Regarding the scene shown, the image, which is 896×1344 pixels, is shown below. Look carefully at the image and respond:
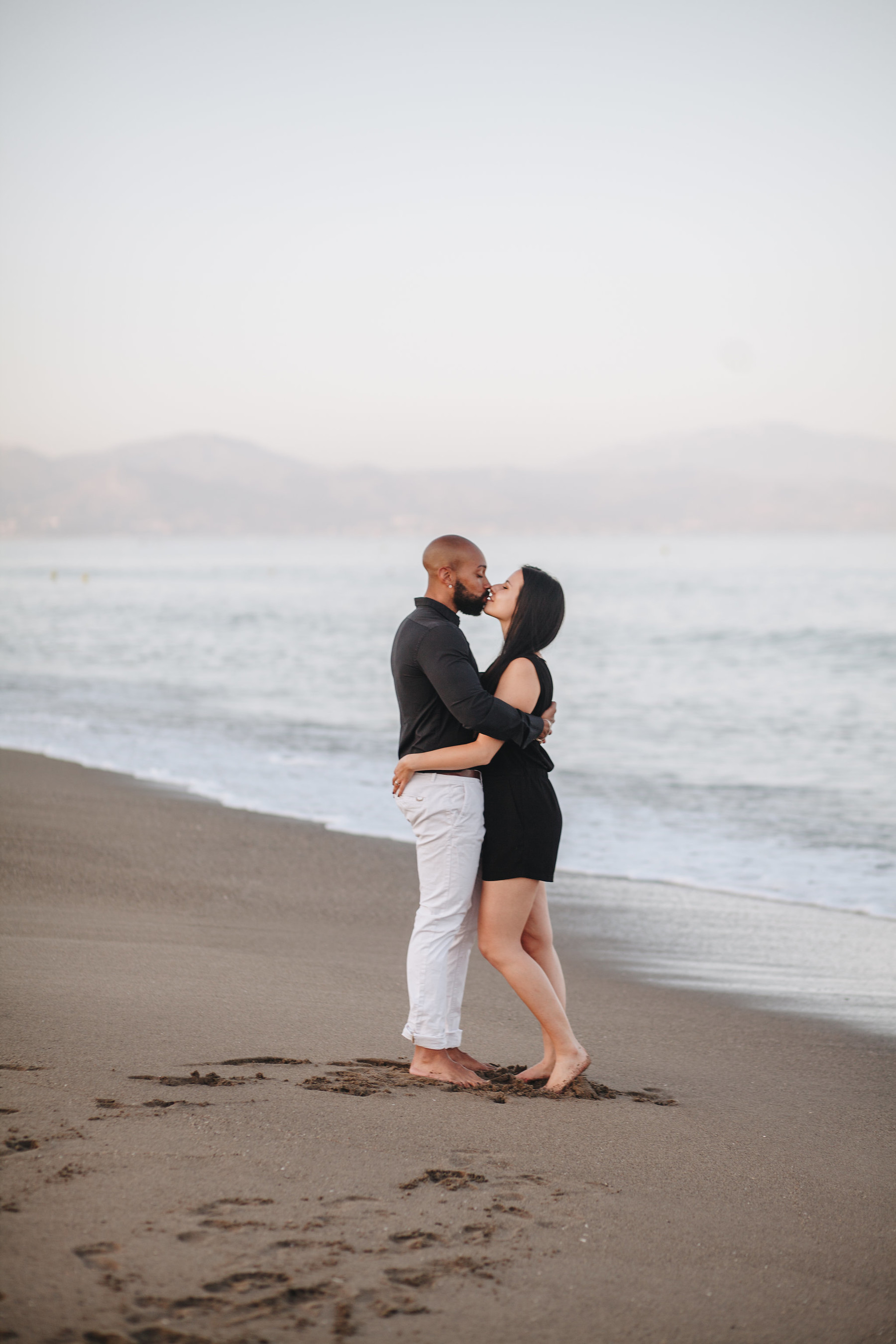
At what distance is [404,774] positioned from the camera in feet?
12.7

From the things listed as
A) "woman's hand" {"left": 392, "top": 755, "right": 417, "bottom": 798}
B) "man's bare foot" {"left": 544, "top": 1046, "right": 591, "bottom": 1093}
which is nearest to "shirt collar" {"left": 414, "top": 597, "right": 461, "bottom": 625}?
"woman's hand" {"left": 392, "top": 755, "right": 417, "bottom": 798}

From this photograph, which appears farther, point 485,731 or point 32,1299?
point 485,731

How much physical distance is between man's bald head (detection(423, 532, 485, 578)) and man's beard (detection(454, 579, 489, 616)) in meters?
0.06

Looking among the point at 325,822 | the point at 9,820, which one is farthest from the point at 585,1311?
the point at 325,822

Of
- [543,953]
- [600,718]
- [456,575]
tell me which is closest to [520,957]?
[543,953]

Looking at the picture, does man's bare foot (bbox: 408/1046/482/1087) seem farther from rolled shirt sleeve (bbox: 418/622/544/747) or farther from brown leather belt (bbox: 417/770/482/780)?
rolled shirt sleeve (bbox: 418/622/544/747)

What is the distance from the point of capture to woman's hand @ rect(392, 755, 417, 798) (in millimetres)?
3842

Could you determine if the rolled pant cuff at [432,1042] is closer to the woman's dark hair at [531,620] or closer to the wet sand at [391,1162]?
the wet sand at [391,1162]

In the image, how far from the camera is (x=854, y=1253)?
9.30 feet

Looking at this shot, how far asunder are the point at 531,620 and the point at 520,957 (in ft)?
3.94

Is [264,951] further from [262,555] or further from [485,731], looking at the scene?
[262,555]

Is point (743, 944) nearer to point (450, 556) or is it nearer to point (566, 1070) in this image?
point (566, 1070)

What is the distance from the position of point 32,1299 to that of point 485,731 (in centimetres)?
206

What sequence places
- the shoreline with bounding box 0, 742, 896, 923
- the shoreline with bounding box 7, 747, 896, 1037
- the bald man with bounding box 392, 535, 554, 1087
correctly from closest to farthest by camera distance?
the bald man with bounding box 392, 535, 554, 1087 → the shoreline with bounding box 7, 747, 896, 1037 → the shoreline with bounding box 0, 742, 896, 923
